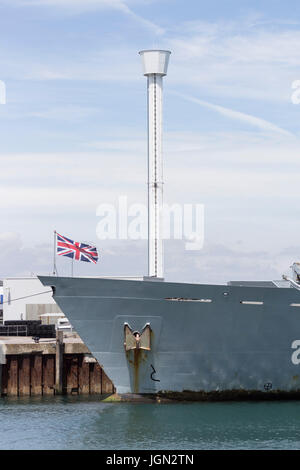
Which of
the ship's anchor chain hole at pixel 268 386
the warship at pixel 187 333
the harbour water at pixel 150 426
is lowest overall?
the harbour water at pixel 150 426

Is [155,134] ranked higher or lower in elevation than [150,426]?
higher

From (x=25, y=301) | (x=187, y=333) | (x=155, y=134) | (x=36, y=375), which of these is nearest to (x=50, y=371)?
(x=36, y=375)

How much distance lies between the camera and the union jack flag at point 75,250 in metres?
32.0

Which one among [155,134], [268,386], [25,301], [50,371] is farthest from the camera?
[155,134]

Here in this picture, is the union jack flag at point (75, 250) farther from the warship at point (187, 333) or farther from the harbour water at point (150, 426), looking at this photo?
the harbour water at point (150, 426)

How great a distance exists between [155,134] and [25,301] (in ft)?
51.5

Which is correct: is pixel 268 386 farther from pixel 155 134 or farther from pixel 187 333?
pixel 155 134

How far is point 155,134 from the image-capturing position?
63.5 m

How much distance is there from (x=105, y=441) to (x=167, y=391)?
5.48 meters

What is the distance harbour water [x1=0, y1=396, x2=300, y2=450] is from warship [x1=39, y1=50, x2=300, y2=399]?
0.87 meters

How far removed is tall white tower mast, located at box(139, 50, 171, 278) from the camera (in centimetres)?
6312

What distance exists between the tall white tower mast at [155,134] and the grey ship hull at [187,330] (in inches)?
1283

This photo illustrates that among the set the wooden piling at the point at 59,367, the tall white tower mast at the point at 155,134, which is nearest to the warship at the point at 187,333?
the wooden piling at the point at 59,367
